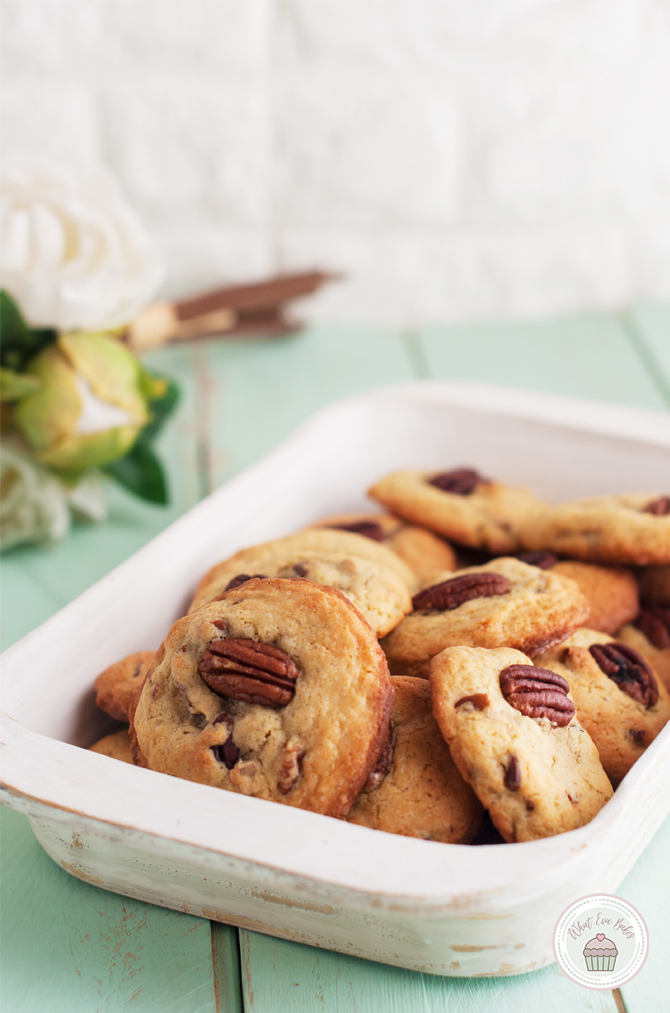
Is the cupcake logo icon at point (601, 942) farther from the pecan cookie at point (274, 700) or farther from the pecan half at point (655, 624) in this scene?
the pecan half at point (655, 624)

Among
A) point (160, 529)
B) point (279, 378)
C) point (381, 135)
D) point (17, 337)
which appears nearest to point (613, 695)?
point (160, 529)

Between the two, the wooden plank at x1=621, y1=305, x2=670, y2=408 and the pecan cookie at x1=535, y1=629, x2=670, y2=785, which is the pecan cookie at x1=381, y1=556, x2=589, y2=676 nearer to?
the pecan cookie at x1=535, y1=629, x2=670, y2=785

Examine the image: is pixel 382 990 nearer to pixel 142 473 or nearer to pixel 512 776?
pixel 512 776

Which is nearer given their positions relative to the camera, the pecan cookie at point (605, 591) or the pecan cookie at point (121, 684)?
the pecan cookie at point (121, 684)

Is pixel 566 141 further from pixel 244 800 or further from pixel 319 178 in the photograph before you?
pixel 244 800

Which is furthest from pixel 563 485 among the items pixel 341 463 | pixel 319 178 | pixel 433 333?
pixel 319 178

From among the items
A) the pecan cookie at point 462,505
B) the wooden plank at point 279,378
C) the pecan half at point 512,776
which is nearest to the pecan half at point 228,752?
the pecan half at point 512,776
